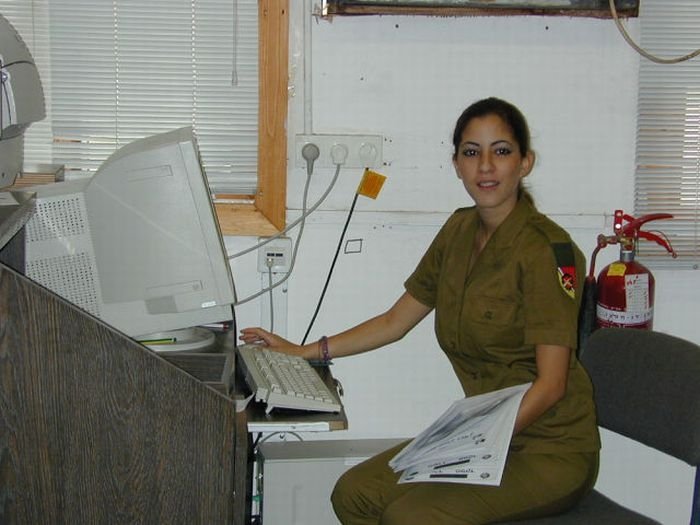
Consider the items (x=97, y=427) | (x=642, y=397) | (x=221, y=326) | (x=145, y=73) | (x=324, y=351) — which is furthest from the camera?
(x=145, y=73)

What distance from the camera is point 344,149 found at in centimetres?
242

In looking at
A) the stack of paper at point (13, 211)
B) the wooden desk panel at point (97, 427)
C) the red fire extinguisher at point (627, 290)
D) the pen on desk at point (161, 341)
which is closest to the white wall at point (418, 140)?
the red fire extinguisher at point (627, 290)

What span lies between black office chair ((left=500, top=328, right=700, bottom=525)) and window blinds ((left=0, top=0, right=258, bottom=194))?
1.12 metres

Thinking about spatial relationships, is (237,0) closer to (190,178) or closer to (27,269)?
(190,178)

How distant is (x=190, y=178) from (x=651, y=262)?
1.43 metres

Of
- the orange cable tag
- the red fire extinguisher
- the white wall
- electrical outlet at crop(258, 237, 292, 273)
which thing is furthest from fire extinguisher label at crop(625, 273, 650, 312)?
electrical outlet at crop(258, 237, 292, 273)

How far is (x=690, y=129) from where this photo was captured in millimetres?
2564

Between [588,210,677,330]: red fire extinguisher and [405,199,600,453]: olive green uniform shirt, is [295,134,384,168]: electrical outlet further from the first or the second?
[588,210,677,330]: red fire extinguisher

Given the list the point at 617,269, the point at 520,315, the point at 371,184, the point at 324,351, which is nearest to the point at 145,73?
the point at 371,184

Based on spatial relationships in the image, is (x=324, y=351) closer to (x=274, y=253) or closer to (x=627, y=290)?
(x=274, y=253)

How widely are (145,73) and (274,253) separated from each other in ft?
1.94

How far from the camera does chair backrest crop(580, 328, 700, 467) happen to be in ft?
5.89

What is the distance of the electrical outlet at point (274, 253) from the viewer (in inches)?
96.0

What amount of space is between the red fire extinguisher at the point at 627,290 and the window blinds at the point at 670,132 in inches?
7.4
